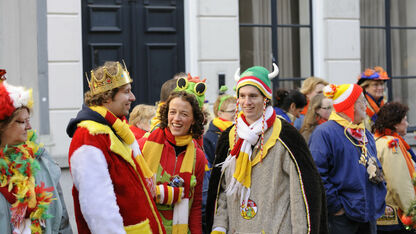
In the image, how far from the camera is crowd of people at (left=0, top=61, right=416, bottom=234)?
336 centimetres

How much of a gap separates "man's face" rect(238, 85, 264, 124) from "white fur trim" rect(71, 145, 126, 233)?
→ 108cm

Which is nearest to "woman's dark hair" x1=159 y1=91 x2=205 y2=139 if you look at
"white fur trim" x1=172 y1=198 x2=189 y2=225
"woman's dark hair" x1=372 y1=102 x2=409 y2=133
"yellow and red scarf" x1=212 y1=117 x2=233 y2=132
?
"white fur trim" x1=172 y1=198 x2=189 y2=225

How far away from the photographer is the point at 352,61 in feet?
29.9

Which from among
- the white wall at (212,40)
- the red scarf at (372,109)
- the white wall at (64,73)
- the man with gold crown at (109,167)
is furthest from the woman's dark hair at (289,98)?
the man with gold crown at (109,167)

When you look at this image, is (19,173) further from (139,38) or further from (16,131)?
(139,38)

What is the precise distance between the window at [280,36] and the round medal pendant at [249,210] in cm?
530

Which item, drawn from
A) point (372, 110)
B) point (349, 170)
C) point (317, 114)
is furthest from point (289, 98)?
point (349, 170)

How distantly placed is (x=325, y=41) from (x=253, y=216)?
5.63 metres

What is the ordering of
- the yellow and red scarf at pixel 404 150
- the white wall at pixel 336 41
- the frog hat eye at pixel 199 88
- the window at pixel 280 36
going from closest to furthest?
the frog hat eye at pixel 199 88 → the yellow and red scarf at pixel 404 150 → the white wall at pixel 336 41 → the window at pixel 280 36

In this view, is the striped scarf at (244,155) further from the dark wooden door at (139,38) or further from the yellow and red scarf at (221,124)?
the dark wooden door at (139,38)

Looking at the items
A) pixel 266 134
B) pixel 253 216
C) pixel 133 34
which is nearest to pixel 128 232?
pixel 253 216

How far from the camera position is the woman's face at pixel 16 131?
3.31 meters

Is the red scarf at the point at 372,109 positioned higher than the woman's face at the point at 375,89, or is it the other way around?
the woman's face at the point at 375,89

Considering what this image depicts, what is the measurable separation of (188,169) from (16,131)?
4.12ft
